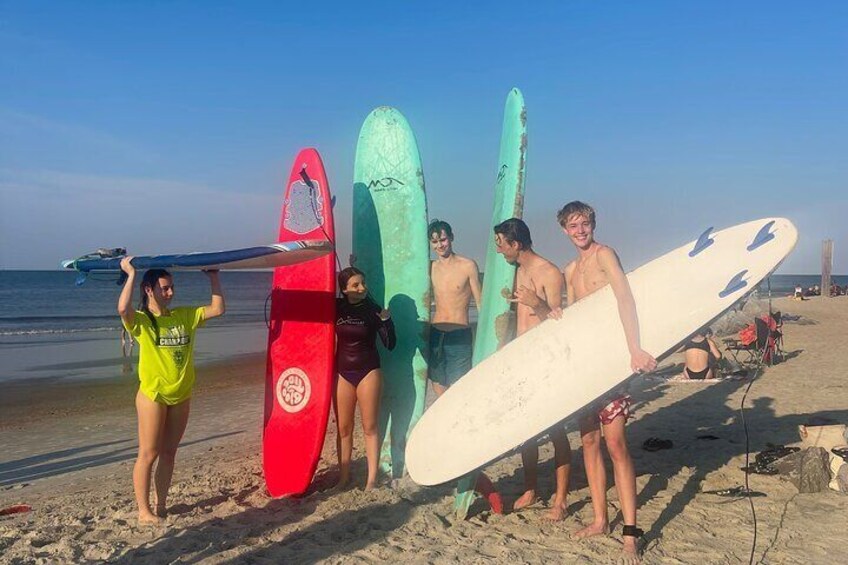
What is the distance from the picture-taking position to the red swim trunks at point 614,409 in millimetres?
3256

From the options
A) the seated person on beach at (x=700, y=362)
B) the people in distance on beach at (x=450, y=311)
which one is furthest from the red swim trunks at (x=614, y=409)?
the seated person on beach at (x=700, y=362)

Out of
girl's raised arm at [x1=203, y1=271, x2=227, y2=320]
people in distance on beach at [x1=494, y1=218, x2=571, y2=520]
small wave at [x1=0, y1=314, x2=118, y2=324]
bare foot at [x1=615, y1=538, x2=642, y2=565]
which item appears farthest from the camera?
small wave at [x1=0, y1=314, x2=118, y2=324]

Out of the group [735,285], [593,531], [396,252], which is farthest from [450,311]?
[735,285]

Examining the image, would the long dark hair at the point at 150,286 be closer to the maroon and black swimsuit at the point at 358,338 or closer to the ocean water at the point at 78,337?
the ocean water at the point at 78,337

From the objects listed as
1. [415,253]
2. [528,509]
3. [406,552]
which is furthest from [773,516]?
[415,253]

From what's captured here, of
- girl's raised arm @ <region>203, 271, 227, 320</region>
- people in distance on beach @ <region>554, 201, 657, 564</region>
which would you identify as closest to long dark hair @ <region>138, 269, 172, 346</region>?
girl's raised arm @ <region>203, 271, 227, 320</region>

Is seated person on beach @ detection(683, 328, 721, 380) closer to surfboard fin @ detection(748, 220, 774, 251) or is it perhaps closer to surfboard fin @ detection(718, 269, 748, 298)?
surfboard fin @ detection(748, 220, 774, 251)

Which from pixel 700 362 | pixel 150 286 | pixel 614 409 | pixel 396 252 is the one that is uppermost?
pixel 396 252

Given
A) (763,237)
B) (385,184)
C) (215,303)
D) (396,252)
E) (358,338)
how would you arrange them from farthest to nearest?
(385,184) → (396,252) → (358,338) → (215,303) → (763,237)

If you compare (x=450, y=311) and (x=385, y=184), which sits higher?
(x=385, y=184)

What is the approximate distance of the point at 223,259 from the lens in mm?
3947

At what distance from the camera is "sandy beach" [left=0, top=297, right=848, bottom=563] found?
334 cm

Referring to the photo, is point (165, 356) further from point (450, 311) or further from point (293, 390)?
point (450, 311)

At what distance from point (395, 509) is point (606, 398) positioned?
1557 millimetres
